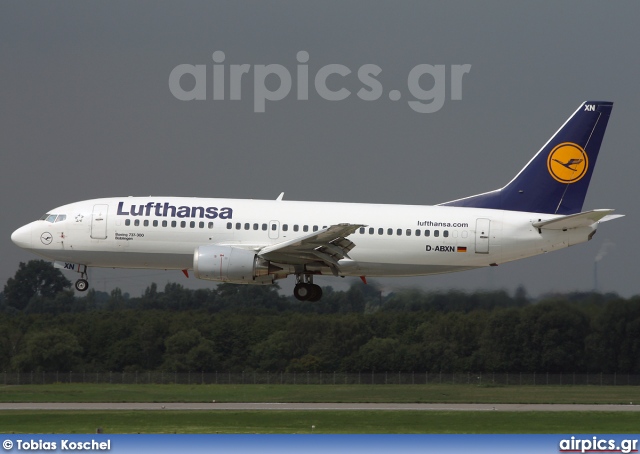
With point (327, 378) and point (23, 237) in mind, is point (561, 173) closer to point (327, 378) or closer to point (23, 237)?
point (23, 237)

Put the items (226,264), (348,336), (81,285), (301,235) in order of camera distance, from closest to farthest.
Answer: (226,264), (301,235), (81,285), (348,336)

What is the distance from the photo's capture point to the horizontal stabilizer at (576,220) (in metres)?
43.8

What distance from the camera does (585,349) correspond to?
210 ft

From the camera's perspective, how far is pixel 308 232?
45406 mm

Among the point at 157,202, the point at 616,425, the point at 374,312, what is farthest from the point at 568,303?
the point at 157,202

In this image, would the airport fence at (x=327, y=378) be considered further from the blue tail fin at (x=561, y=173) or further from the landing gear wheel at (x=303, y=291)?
the blue tail fin at (x=561, y=173)

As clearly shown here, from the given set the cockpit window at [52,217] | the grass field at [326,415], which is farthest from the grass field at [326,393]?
the cockpit window at [52,217]

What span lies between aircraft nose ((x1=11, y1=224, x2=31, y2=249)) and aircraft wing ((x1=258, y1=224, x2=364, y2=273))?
924cm

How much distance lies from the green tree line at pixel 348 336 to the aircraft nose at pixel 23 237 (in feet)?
78.2

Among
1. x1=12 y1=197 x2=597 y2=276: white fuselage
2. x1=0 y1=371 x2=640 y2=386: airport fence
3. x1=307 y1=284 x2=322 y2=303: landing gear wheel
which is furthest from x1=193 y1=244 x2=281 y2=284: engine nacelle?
x1=0 y1=371 x2=640 y2=386: airport fence

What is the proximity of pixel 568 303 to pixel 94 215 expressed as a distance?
25696mm

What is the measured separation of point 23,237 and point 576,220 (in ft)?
68.1

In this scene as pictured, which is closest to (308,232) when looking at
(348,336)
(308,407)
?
(308,407)

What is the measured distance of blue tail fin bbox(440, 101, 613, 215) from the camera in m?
47.6
